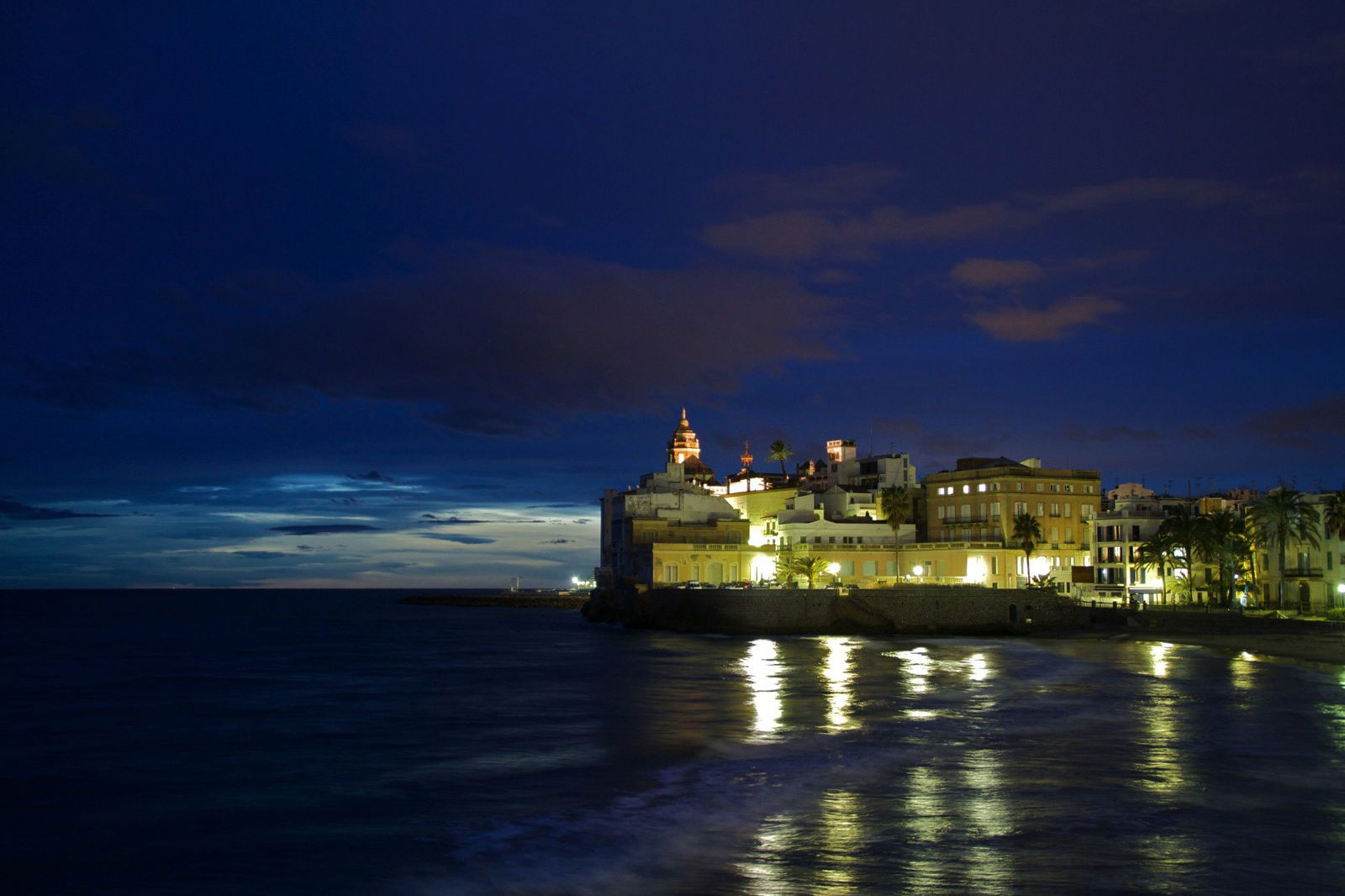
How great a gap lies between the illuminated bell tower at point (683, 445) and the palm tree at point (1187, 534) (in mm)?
78482

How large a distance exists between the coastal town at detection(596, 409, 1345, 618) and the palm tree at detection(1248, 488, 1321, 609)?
0.44 metres

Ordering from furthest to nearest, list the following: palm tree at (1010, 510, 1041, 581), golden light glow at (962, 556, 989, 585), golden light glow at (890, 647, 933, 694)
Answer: golden light glow at (962, 556, 989, 585) < palm tree at (1010, 510, 1041, 581) < golden light glow at (890, 647, 933, 694)

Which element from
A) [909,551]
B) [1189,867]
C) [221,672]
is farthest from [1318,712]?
[909,551]

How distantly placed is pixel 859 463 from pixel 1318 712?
8916 centimetres

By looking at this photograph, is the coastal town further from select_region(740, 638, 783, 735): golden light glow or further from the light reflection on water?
the light reflection on water

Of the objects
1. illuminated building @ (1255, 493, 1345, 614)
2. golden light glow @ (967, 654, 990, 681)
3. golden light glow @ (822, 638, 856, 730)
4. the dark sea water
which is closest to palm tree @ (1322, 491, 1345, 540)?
illuminated building @ (1255, 493, 1345, 614)

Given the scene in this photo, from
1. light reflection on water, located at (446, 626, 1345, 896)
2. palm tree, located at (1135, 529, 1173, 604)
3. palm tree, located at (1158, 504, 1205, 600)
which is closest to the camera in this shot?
light reflection on water, located at (446, 626, 1345, 896)

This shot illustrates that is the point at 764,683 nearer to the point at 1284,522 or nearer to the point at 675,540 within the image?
the point at 1284,522

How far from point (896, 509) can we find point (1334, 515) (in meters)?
37.2

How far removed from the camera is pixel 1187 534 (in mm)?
90062

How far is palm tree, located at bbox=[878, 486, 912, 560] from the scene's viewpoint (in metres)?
109

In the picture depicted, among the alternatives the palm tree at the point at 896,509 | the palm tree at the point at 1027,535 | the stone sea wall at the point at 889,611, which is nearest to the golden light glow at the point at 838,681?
the stone sea wall at the point at 889,611

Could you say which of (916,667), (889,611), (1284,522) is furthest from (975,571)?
(916,667)

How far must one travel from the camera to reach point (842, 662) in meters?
63.7
